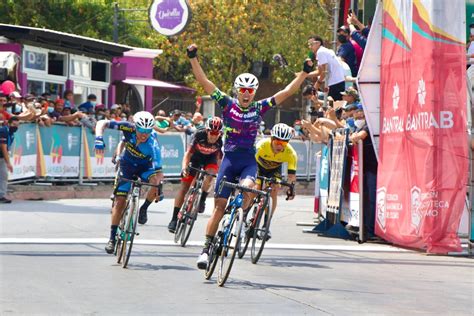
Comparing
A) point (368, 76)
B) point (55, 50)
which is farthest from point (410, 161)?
point (55, 50)

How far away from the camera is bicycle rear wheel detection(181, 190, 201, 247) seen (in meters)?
15.4

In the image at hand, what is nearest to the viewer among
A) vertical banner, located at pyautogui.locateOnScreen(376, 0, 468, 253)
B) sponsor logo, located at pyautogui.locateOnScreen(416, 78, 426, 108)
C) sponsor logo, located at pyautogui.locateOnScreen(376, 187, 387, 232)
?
vertical banner, located at pyautogui.locateOnScreen(376, 0, 468, 253)

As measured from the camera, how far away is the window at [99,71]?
119 feet

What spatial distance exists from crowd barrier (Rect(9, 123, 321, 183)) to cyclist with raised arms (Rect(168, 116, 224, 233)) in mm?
7323

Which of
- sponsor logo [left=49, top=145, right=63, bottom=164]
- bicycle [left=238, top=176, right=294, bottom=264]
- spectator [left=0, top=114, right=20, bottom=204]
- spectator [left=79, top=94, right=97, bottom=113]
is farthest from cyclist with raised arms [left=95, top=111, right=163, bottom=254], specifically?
spectator [left=79, top=94, right=97, bottom=113]

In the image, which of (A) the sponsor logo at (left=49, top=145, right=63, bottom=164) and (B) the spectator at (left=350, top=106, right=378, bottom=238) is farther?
(A) the sponsor logo at (left=49, top=145, right=63, bottom=164)

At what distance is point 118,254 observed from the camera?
43.1ft

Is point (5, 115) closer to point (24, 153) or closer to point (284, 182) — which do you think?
point (24, 153)

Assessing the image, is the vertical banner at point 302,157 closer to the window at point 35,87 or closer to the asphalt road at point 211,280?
the window at point 35,87

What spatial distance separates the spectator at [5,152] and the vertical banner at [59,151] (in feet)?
6.14

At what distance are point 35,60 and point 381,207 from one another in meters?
16.9

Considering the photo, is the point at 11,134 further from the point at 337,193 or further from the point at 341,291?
the point at 341,291

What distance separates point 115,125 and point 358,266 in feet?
10.6

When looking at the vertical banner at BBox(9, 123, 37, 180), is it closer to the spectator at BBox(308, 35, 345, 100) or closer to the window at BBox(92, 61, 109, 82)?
the spectator at BBox(308, 35, 345, 100)
